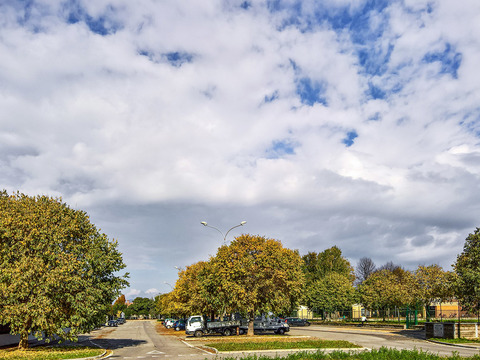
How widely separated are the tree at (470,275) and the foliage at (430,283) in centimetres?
743

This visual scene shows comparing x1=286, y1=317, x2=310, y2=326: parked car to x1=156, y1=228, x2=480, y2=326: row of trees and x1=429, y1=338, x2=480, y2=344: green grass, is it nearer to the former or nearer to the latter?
x1=156, y1=228, x2=480, y2=326: row of trees

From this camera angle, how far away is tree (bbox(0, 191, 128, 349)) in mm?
27031

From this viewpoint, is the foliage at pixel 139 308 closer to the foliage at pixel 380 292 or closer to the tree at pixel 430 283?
the foliage at pixel 380 292

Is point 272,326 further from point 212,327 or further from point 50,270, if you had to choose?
point 50,270

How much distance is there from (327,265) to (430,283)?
2260 inches

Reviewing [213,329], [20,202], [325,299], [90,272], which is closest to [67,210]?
[20,202]

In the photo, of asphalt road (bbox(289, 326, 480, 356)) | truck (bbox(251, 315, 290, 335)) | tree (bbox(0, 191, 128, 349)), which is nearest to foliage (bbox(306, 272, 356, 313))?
truck (bbox(251, 315, 290, 335))

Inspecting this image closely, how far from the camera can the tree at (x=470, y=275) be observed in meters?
35.1

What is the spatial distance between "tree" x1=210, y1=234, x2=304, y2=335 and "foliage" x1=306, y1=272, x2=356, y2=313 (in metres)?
40.2

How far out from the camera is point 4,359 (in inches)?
950

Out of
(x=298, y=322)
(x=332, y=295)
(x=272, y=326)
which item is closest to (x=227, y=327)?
(x=272, y=326)

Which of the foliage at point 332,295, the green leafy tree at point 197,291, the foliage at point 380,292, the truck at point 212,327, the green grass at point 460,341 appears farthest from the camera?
the foliage at point 332,295

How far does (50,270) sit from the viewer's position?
28.0 m

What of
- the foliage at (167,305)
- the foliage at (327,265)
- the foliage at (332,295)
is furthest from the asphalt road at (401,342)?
the foliage at (327,265)
